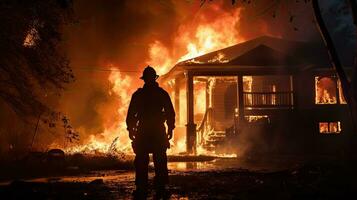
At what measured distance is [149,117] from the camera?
736 cm

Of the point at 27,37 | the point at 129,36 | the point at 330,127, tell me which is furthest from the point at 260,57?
the point at 129,36

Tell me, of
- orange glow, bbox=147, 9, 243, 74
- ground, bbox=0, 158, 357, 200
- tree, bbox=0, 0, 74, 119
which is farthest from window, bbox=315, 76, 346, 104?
tree, bbox=0, 0, 74, 119

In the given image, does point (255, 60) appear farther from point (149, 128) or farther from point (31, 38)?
point (149, 128)

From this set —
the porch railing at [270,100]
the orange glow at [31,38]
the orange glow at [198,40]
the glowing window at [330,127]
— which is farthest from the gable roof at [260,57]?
the orange glow at [31,38]

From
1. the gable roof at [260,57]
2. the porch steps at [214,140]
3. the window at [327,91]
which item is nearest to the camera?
the porch steps at [214,140]

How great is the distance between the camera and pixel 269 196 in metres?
7.26

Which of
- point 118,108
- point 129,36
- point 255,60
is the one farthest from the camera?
point 129,36

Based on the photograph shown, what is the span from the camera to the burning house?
858 inches

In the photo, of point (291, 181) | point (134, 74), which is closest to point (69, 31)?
point (134, 74)

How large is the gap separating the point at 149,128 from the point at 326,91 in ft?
72.0

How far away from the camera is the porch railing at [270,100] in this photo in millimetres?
23453

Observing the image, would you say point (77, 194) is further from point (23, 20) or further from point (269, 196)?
point (23, 20)

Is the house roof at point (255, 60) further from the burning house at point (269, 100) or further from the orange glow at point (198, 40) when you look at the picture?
the orange glow at point (198, 40)

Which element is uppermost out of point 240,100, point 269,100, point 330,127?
point 269,100
